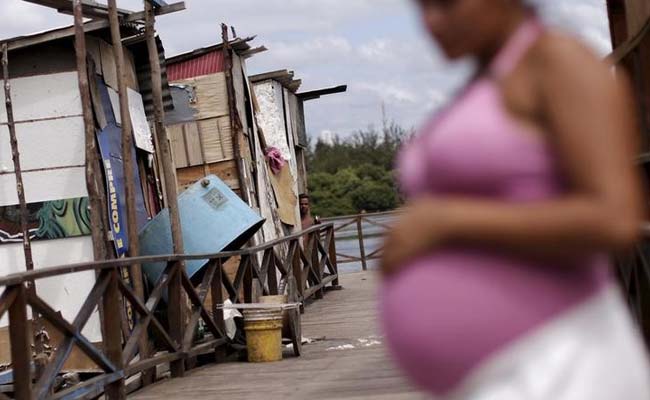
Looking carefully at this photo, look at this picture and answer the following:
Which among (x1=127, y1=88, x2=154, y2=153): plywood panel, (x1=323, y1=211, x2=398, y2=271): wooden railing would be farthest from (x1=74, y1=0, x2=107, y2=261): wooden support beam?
(x1=323, y1=211, x2=398, y2=271): wooden railing

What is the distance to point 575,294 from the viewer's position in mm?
1946

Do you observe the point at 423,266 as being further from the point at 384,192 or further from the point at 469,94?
the point at 384,192

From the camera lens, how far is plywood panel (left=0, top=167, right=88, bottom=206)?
12.1m

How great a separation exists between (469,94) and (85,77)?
9794 mm

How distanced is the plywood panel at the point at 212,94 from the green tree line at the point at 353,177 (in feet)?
71.4

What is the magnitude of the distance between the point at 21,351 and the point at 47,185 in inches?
213

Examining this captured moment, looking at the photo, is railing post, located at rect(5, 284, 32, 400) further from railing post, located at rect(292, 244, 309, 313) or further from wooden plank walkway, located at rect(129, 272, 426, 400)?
railing post, located at rect(292, 244, 309, 313)

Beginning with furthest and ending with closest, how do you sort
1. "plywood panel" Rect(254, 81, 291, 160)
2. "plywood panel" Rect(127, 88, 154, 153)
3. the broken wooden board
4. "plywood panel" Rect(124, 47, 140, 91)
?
"plywood panel" Rect(254, 81, 291, 160), the broken wooden board, "plywood panel" Rect(124, 47, 140, 91), "plywood panel" Rect(127, 88, 154, 153)

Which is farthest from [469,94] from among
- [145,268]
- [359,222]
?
[359,222]

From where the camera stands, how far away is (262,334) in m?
10.9

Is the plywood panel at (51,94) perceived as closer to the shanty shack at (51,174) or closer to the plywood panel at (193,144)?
the shanty shack at (51,174)

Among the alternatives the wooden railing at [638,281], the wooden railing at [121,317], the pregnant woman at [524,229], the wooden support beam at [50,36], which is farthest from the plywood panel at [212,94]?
the pregnant woman at [524,229]

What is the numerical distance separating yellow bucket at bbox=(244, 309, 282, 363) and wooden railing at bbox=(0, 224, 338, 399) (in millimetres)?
400

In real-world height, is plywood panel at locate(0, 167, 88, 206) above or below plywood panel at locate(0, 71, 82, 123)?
below
